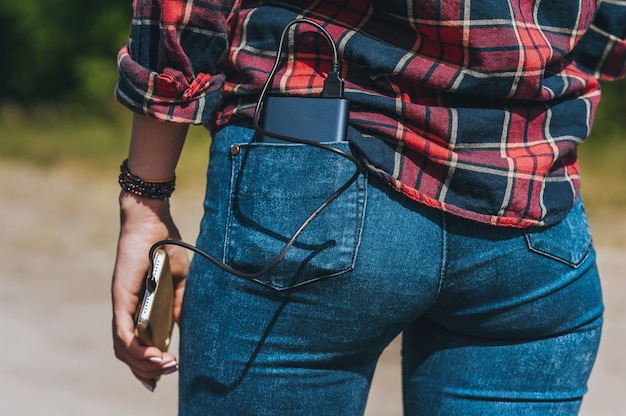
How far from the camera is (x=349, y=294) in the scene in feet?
3.46

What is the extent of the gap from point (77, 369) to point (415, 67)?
2845 millimetres

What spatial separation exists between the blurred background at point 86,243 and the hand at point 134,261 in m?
→ 2.01

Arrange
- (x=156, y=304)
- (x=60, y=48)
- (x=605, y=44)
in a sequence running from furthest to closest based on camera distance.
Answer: (x=60, y=48) → (x=605, y=44) → (x=156, y=304)

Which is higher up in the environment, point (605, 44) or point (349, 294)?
point (605, 44)

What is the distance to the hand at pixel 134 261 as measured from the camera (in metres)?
1.22

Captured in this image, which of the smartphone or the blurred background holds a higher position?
the smartphone

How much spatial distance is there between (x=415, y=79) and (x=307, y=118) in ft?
0.49

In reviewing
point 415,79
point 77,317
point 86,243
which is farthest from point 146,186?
point 86,243

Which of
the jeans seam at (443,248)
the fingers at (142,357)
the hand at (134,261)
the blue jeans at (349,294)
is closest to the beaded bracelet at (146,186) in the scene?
the hand at (134,261)

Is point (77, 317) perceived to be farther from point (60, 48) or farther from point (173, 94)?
point (60, 48)

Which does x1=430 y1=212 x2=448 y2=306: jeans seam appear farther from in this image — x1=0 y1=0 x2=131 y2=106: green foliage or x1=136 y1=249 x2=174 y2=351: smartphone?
x1=0 y1=0 x2=131 y2=106: green foliage

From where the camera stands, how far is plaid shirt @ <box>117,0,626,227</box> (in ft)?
3.47

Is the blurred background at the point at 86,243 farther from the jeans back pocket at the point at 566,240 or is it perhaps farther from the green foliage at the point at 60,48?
the jeans back pocket at the point at 566,240

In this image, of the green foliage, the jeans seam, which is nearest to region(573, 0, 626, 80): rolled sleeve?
the jeans seam
